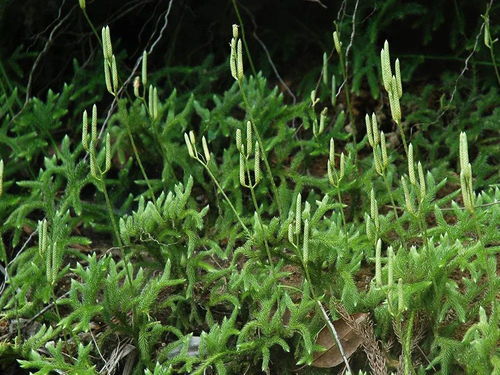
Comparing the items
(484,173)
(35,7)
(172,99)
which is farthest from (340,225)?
(35,7)

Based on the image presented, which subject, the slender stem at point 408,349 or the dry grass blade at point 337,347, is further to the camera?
the dry grass blade at point 337,347

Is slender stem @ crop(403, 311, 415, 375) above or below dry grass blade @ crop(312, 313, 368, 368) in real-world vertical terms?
above

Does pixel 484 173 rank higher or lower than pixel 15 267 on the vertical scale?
higher

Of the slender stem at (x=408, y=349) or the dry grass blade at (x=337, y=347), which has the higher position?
the slender stem at (x=408, y=349)

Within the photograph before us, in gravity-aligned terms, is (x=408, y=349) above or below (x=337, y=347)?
above

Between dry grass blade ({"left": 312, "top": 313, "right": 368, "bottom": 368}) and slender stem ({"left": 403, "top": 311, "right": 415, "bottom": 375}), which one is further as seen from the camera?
dry grass blade ({"left": 312, "top": 313, "right": 368, "bottom": 368})

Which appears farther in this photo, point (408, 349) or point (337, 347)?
point (337, 347)

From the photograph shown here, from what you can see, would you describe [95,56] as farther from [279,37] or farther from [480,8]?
[480,8]

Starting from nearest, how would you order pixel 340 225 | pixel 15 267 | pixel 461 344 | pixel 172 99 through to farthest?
pixel 461 344, pixel 340 225, pixel 15 267, pixel 172 99
